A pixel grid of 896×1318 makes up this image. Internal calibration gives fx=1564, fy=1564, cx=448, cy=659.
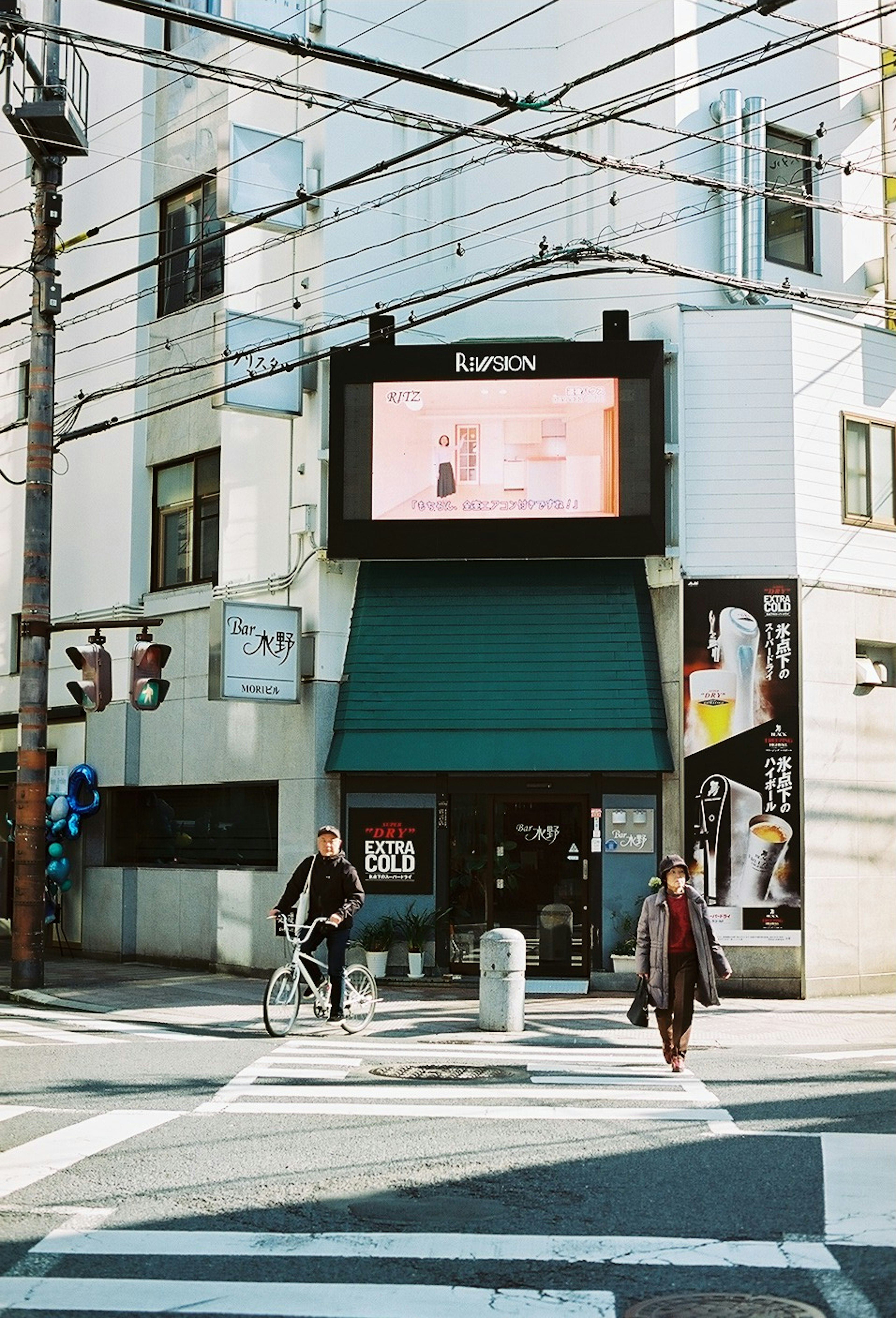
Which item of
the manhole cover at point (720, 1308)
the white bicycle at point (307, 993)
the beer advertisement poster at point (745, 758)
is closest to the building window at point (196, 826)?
the white bicycle at point (307, 993)

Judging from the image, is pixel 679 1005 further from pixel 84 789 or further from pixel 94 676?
pixel 84 789

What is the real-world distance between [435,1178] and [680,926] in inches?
207

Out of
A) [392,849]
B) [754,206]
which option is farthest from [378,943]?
[754,206]

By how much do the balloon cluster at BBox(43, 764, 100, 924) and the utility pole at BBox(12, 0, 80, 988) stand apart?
16.4 feet

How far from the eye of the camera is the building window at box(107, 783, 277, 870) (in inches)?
835

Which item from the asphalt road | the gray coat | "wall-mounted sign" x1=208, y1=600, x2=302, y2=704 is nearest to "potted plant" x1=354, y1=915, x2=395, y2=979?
"wall-mounted sign" x1=208, y1=600, x2=302, y2=704

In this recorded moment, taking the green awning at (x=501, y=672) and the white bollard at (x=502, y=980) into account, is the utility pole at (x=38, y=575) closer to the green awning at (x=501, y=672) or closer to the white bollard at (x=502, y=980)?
the green awning at (x=501, y=672)

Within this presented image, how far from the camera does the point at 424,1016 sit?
54.4 feet

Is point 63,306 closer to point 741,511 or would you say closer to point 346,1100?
point 741,511

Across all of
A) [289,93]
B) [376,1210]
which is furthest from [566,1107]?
[289,93]

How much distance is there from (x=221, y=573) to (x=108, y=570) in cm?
312

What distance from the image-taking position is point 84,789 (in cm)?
2416

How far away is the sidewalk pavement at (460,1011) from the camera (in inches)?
609

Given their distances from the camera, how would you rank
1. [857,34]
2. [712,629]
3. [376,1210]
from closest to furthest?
[376,1210] → [712,629] → [857,34]
